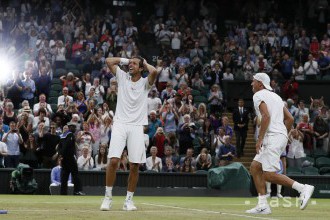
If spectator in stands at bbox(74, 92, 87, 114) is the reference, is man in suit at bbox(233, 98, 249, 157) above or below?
below

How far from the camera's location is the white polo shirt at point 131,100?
46.1ft

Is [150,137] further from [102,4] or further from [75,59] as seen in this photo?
[102,4]

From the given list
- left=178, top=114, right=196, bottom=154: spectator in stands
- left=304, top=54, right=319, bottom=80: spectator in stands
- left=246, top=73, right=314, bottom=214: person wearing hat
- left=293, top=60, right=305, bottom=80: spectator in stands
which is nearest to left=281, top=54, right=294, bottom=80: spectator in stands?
left=293, top=60, right=305, bottom=80: spectator in stands

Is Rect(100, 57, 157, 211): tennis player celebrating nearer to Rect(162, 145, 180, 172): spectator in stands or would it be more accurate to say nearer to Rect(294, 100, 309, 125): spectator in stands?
Rect(162, 145, 180, 172): spectator in stands

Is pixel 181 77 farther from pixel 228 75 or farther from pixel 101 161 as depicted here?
pixel 101 161

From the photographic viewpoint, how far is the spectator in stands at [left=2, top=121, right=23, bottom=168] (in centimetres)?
2488

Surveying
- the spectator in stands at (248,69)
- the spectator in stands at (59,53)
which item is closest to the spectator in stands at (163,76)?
the spectator in stands at (248,69)

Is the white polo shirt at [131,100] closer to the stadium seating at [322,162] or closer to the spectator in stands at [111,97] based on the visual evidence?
the spectator in stands at [111,97]

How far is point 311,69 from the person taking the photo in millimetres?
33500

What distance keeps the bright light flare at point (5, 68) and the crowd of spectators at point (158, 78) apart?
263mm

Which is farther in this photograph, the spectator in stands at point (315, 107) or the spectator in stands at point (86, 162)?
the spectator in stands at point (315, 107)

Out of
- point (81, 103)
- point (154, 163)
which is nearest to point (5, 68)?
point (81, 103)

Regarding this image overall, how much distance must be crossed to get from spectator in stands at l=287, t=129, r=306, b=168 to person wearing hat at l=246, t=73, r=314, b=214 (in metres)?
13.2

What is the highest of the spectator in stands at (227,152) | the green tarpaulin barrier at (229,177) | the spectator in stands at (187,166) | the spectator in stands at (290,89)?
the spectator in stands at (290,89)
